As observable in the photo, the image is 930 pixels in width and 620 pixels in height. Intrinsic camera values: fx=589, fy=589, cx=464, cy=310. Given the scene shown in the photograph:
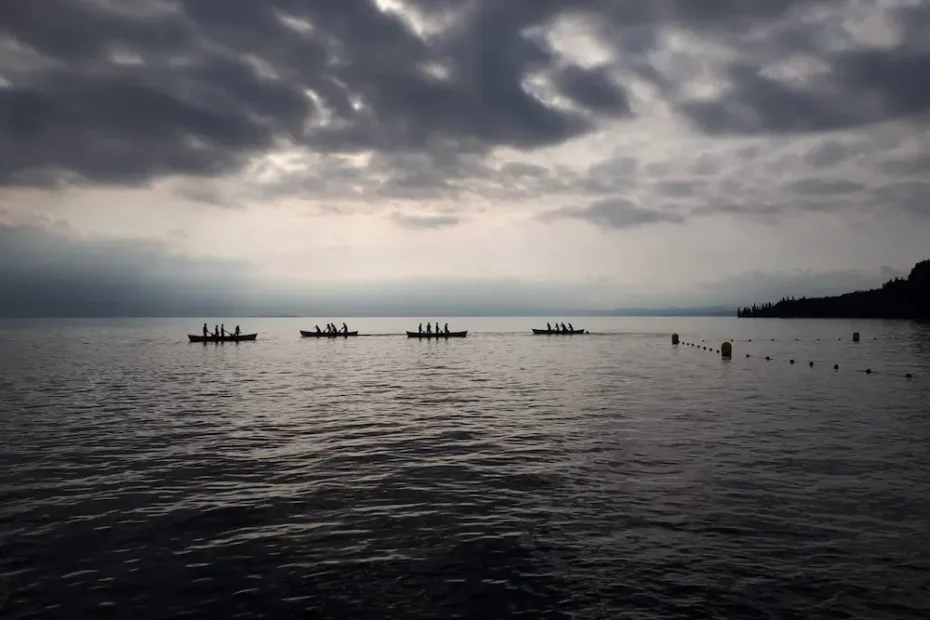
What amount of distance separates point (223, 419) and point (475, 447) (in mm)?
14409

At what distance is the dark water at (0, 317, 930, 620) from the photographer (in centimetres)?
1048

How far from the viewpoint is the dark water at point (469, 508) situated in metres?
10.5

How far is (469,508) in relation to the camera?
15258mm

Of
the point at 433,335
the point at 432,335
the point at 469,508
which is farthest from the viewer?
the point at 433,335

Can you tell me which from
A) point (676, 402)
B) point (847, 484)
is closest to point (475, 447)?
point (847, 484)

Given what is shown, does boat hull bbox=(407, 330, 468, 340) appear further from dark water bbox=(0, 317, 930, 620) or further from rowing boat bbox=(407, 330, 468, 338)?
dark water bbox=(0, 317, 930, 620)

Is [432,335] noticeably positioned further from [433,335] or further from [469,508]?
[469,508]

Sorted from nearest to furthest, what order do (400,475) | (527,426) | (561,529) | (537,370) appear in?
(561,529) → (400,475) → (527,426) → (537,370)

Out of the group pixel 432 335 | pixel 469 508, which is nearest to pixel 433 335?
pixel 432 335

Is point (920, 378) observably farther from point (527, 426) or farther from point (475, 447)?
point (475, 447)

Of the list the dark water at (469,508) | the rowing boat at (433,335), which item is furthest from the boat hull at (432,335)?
the dark water at (469,508)

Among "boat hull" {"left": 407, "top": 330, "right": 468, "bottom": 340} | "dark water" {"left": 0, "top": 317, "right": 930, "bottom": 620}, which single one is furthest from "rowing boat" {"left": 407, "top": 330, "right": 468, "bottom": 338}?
"dark water" {"left": 0, "top": 317, "right": 930, "bottom": 620}

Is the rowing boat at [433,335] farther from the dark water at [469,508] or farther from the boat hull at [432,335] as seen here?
the dark water at [469,508]

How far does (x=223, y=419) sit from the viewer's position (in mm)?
29609
